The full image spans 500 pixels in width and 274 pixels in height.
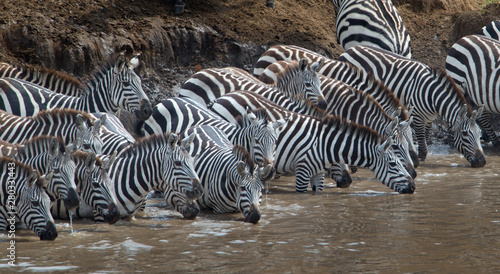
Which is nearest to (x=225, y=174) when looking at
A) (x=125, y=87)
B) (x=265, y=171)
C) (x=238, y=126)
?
(x=265, y=171)

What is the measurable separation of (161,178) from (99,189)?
75cm

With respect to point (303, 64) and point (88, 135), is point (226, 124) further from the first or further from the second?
point (303, 64)

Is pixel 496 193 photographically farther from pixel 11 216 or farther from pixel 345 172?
pixel 11 216

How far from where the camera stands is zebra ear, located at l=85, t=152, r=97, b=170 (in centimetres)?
787

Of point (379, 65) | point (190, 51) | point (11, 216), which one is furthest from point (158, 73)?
point (11, 216)

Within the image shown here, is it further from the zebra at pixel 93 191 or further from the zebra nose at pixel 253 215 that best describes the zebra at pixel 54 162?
the zebra nose at pixel 253 215

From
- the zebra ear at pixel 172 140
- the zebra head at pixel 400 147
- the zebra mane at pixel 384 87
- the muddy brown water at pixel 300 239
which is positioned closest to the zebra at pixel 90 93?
the muddy brown water at pixel 300 239

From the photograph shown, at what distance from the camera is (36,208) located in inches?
279

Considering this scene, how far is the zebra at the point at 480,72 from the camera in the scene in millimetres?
13539

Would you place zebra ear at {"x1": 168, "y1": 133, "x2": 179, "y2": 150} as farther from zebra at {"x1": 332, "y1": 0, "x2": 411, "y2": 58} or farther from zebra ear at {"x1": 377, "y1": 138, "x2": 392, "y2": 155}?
zebra at {"x1": 332, "y1": 0, "x2": 411, "y2": 58}

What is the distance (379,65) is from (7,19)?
7.23 meters

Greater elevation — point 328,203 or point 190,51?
point 190,51

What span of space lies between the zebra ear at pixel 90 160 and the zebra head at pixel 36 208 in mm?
774

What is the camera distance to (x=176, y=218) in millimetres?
8367
